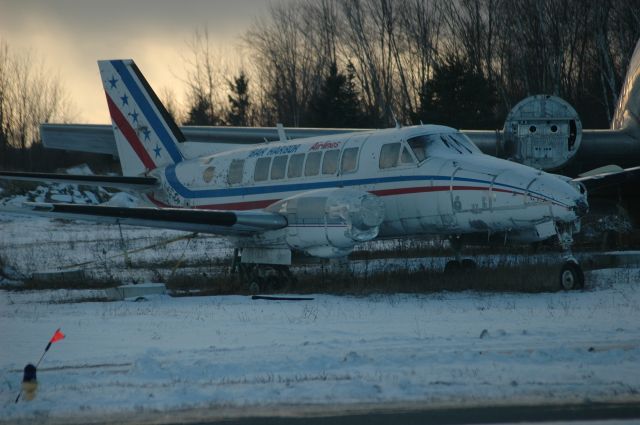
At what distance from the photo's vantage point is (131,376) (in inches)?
324

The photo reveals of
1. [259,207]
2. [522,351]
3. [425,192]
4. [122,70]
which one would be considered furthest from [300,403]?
[122,70]

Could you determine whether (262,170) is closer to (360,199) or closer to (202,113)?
(360,199)

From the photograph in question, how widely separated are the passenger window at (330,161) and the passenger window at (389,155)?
1.02 metres

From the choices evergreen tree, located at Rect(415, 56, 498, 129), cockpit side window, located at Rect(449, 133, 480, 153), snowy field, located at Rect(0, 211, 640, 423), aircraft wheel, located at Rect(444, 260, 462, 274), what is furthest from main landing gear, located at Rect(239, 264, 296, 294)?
evergreen tree, located at Rect(415, 56, 498, 129)

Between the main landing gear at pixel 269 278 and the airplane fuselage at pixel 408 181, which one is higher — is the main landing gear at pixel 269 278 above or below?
below

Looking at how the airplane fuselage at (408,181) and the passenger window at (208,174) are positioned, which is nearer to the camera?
the airplane fuselage at (408,181)

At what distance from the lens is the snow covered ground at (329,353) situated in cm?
722

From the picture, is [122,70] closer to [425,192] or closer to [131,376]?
[425,192]

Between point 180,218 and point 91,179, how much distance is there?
3576mm

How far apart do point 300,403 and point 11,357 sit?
3986 mm

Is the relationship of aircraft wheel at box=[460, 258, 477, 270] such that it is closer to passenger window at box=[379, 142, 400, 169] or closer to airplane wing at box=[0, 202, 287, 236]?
passenger window at box=[379, 142, 400, 169]

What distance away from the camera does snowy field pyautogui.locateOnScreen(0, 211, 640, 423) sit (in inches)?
281

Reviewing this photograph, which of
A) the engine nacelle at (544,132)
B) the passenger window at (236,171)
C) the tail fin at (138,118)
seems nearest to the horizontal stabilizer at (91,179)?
the tail fin at (138,118)

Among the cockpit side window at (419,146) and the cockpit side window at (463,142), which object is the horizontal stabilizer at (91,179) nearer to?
the cockpit side window at (419,146)
